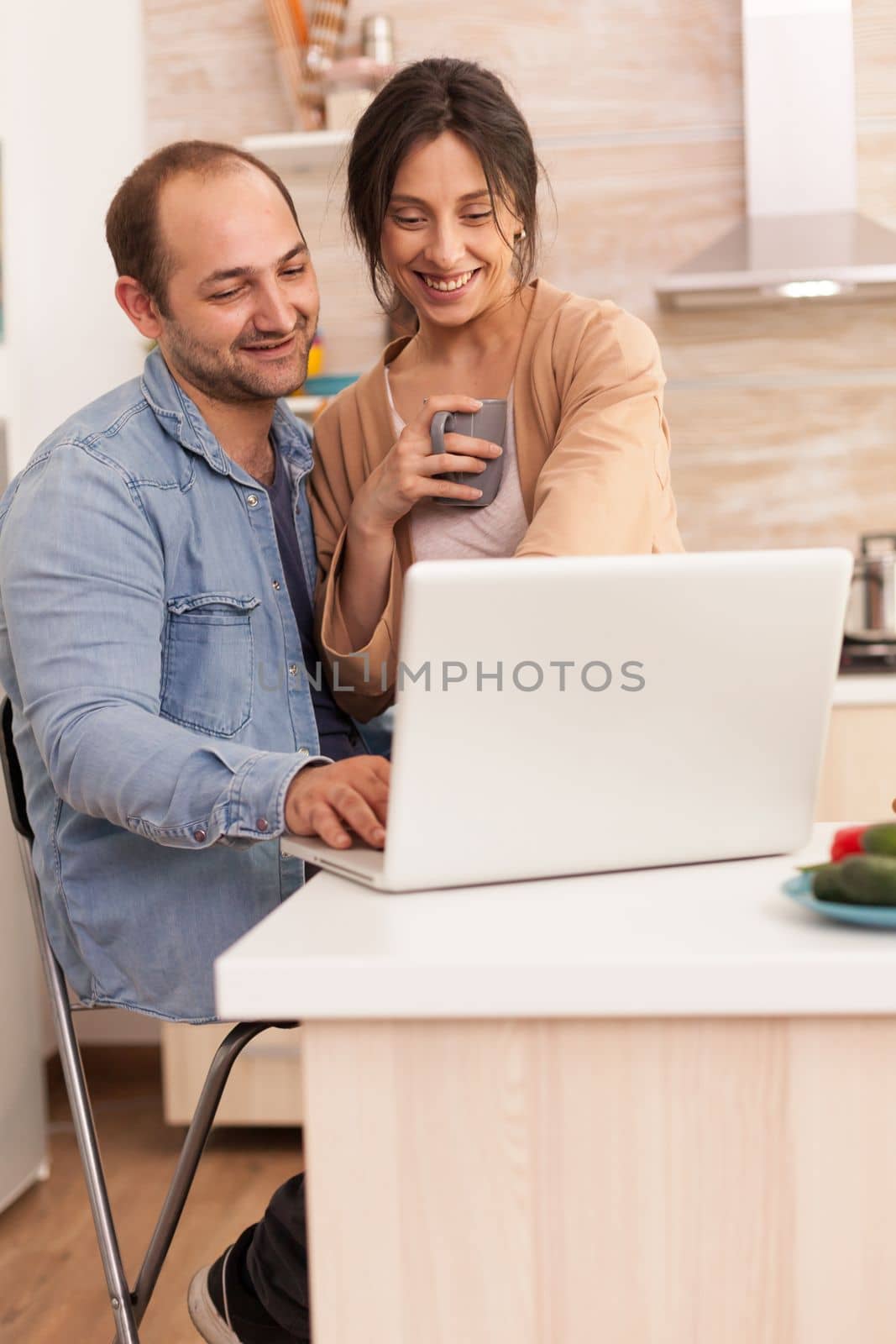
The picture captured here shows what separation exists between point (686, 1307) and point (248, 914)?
657mm

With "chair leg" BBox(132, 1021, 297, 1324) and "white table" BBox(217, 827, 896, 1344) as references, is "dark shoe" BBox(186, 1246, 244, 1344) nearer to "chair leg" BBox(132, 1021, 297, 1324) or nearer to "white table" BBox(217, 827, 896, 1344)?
"chair leg" BBox(132, 1021, 297, 1324)

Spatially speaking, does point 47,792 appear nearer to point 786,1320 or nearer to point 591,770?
point 591,770

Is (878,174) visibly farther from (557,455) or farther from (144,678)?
(144,678)

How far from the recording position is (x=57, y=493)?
4.26 ft

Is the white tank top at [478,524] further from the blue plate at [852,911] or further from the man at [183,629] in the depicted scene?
the blue plate at [852,911]

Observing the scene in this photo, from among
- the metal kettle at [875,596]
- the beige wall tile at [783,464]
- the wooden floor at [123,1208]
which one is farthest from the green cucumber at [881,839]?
the beige wall tile at [783,464]

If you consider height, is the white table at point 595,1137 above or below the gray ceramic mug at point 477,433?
below

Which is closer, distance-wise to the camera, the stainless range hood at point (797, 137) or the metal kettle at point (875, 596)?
the metal kettle at point (875, 596)

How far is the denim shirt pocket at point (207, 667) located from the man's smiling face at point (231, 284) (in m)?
0.24

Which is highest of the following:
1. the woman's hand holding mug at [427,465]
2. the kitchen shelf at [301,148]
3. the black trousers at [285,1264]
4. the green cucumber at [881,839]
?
the kitchen shelf at [301,148]

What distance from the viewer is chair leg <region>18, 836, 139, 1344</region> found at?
4.08ft

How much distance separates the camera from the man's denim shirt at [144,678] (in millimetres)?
1196

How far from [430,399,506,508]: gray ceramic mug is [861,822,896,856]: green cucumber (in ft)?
2.10

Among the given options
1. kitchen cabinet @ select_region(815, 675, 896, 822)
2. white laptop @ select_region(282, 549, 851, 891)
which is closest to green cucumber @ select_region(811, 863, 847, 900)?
white laptop @ select_region(282, 549, 851, 891)
